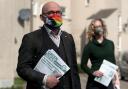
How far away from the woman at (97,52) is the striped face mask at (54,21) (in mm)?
2810

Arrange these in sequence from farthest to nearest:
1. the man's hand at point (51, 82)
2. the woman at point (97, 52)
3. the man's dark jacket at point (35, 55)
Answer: the woman at point (97, 52) < the man's dark jacket at point (35, 55) < the man's hand at point (51, 82)

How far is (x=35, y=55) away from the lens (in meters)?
5.94

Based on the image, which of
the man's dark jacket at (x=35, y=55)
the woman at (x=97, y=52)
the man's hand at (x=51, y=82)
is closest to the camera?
the man's hand at (x=51, y=82)

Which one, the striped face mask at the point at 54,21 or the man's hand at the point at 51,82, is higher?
the striped face mask at the point at 54,21

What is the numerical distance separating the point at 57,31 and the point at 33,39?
0.25 meters

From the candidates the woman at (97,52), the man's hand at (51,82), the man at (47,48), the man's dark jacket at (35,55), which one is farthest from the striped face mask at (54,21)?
the woman at (97,52)

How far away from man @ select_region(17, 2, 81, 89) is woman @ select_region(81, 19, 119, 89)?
2619 millimetres

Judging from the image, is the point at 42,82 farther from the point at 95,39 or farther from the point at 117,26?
the point at 117,26

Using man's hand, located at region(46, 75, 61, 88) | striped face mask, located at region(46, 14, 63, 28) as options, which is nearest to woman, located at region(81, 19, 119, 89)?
striped face mask, located at region(46, 14, 63, 28)

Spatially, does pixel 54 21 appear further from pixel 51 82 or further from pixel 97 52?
pixel 97 52

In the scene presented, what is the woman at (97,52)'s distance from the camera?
28.3ft

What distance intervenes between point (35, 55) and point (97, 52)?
9.23 feet

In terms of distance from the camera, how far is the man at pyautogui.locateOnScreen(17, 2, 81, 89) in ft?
19.0

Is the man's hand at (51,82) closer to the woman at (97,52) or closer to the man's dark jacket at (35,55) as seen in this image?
the man's dark jacket at (35,55)
